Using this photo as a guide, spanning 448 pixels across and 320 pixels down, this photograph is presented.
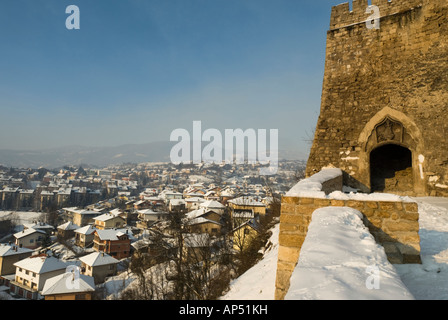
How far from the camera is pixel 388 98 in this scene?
27.0 ft

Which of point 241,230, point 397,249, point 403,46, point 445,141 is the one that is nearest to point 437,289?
point 397,249

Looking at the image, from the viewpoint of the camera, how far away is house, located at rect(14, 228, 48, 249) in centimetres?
4578

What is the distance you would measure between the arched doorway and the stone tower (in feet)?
0.10

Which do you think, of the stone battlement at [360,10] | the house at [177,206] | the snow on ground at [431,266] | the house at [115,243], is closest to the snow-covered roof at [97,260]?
the house at [115,243]

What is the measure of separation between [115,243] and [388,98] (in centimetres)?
4307

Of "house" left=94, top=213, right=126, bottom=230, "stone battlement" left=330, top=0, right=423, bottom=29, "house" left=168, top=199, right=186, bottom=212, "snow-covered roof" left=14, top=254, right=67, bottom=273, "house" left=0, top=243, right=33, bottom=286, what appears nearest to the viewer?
"stone battlement" left=330, top=0, right=423, bottom=29

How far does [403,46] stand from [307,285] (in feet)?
30.8

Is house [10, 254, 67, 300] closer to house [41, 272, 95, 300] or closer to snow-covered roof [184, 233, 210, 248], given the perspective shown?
house [41, 272, 95, 300]

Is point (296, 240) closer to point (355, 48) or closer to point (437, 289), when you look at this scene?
point (437, 289)

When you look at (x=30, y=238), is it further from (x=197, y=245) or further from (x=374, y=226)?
(x=374, y=226)

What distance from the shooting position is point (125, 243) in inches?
1655

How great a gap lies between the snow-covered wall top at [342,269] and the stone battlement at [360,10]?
8818mm

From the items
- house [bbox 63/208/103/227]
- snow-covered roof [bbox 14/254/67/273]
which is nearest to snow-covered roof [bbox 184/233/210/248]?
snow-covered roof [bbox 14/254/67/273]

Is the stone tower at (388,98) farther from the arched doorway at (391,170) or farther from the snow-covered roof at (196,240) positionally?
the snow-covered roof at (196,240)
